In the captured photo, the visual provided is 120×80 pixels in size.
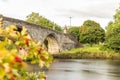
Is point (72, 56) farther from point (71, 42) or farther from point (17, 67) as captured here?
point (17, 67)

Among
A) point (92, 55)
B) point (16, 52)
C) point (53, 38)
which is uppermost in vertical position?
point (53, 38)

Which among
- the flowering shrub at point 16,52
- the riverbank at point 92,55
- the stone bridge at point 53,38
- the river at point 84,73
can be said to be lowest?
the river at point 84,73

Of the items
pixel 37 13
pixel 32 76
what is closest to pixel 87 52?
pixel 37 13

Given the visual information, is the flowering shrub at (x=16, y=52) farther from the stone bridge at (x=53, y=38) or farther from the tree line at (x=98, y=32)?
the tree line at (x=98, y=32)

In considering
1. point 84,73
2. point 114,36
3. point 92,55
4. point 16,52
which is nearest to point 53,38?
point 92,55

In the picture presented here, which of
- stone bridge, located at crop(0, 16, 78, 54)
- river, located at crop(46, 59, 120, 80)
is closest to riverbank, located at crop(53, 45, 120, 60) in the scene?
stone bridge, located at crop(0, 16, 78, 54)

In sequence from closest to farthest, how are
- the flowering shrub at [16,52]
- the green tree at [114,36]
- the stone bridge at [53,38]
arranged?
the flowering shrub at [16,52] → the stone bridge at [53,38] → the green tree at [114,36]

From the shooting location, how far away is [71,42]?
89.1m

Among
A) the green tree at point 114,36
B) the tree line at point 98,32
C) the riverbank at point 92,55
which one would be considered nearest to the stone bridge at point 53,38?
the tree line at point 98,32

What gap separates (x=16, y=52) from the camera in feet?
10.8

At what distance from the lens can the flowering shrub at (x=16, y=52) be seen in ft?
9.55

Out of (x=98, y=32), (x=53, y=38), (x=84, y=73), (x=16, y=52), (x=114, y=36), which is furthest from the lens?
(x=98, y=32)

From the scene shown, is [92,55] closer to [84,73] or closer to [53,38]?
[53,38]

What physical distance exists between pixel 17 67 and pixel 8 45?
1.84ft
